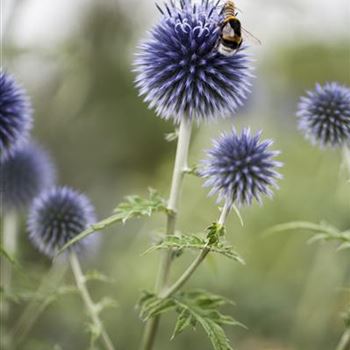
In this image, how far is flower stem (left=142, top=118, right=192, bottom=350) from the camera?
1.97 meters

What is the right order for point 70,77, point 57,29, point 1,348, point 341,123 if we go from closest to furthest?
1. point 341,123
2. point 1,348
3. point 57,29
4. point 70,77

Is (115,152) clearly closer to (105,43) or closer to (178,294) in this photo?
(105,43)

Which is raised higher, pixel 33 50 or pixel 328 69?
pixel 328 69

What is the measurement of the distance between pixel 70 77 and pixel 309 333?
13.6 feet

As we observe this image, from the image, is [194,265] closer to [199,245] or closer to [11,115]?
[199,245]

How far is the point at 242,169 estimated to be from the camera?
1892 millimetres

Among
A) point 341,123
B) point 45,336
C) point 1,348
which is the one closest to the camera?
point 341,123

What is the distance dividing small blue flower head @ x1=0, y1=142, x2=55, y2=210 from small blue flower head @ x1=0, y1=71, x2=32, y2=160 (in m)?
0.49

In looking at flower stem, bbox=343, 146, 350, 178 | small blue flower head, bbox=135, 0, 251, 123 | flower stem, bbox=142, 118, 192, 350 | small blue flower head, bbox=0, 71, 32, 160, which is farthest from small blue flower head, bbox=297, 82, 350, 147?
small blue flower head, bbox=0, 71, 32, 160

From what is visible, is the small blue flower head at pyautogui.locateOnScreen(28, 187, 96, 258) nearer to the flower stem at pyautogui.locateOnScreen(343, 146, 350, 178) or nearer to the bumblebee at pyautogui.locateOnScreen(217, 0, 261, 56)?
the bumblebee at pyautogui.locateOnScreen(217, 0, 261, 56)

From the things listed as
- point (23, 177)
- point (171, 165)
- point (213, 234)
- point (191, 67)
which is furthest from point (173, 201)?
point (171, 165)

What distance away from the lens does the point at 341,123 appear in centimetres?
246

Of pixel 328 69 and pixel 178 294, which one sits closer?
pixel 178 294

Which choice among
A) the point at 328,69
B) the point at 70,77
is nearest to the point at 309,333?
the point at 70,77
